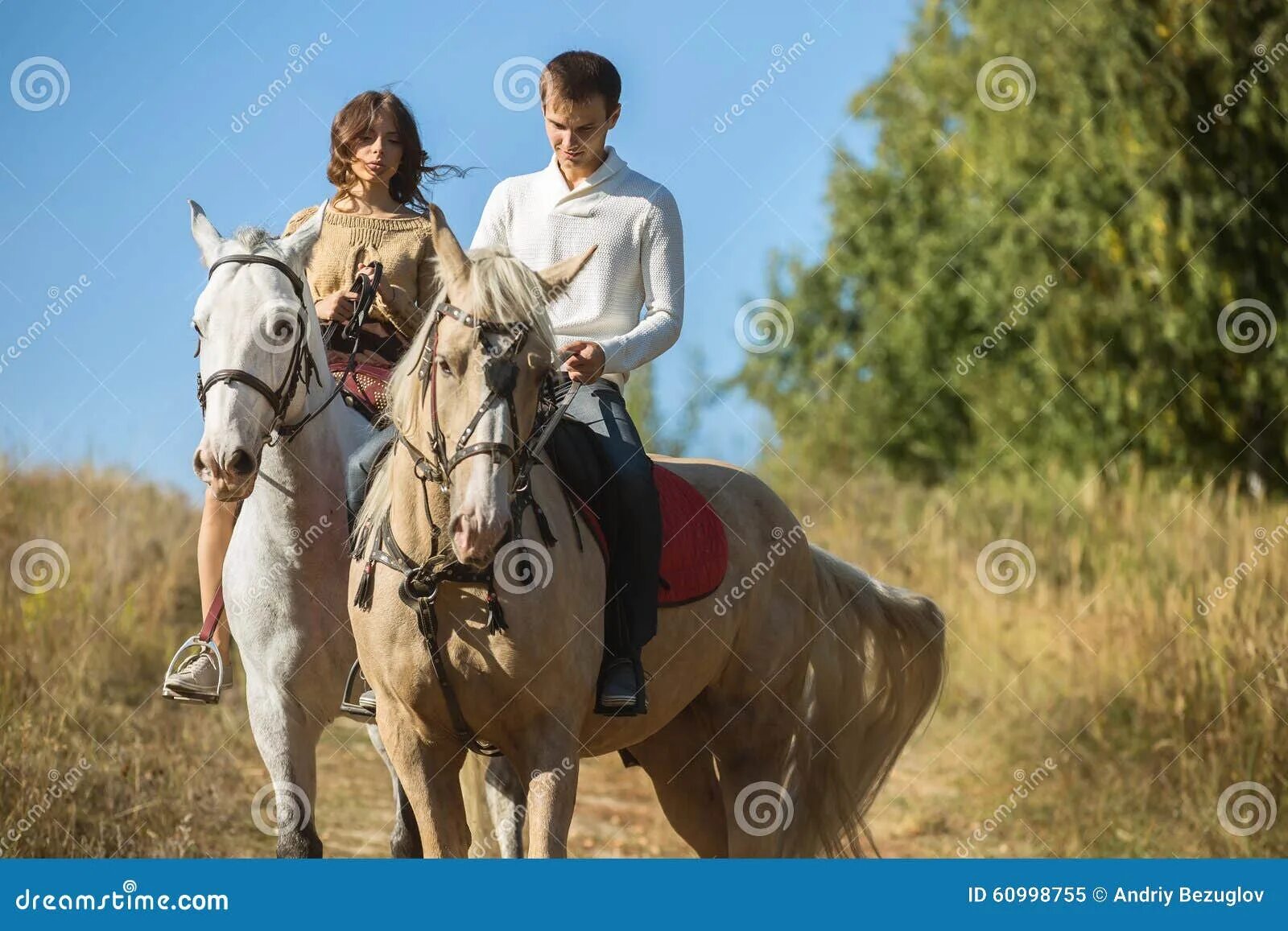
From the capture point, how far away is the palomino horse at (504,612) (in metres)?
4.56

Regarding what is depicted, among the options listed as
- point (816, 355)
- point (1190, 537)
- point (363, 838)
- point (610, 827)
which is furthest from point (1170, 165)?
point (816, 355)

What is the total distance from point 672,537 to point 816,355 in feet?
94.6

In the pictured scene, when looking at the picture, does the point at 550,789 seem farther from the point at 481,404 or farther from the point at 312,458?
the point at 312,458

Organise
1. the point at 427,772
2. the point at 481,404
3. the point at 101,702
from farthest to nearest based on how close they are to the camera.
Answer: the point at 101,702, the point at 427,772, the point at 481,404

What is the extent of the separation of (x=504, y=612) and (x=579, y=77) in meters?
2.04

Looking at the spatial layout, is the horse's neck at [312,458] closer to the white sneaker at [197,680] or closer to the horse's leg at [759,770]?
the white sneaker at [197,680]

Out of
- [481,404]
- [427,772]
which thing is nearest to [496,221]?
[481,404]

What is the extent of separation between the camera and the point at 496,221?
5.92 m

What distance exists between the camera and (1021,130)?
2206 cm

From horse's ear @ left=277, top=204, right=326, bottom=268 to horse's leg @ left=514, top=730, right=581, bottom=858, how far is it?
207 centimetres

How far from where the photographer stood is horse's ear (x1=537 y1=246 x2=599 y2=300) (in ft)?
15.8

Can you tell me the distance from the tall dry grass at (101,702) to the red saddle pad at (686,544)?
13.0ft

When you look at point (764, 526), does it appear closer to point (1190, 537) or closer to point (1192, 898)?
point (1192, 898)

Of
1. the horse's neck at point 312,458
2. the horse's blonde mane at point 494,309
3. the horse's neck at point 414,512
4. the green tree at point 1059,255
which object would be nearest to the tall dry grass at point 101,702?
the horse's neck at point 312,458
